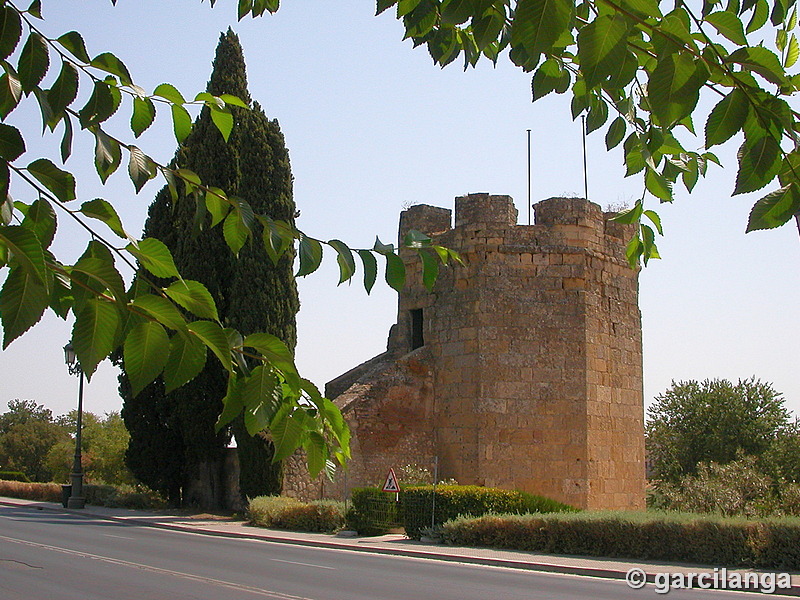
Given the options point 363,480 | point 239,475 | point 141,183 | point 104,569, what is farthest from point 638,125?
point 239,475

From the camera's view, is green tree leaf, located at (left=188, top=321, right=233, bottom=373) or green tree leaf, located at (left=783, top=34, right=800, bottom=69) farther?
green tree leaf, located at (left=783, top=34, right=800, bottom=69)

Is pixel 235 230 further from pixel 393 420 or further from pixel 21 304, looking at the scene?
pixel 393 420

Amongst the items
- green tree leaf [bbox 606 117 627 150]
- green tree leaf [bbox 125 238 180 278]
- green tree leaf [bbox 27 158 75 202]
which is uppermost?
green tree leaf [bbox 606 117 627 150]

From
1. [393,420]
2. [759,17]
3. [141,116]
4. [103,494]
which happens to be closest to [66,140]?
[141,116]

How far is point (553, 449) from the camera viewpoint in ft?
64.1

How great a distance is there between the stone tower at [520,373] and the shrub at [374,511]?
Result: 1004 mm

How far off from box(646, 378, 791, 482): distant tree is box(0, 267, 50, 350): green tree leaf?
34.4 m

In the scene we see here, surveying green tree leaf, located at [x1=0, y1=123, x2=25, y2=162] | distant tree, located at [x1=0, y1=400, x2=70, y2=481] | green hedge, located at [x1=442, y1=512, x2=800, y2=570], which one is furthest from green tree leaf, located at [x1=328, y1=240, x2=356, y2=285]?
distant tree, located at [x1=0, y1=400, x2=70, y2=481]

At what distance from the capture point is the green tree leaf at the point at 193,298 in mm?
2498

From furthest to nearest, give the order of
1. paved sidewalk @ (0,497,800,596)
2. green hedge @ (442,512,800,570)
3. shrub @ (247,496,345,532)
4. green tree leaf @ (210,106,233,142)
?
1. shrub @ (247,496,345,532)
2. paved sidewalk @ (0,497,800,596)
3. green hedge @ (442,512,800,570)
4. green tree leaf @ (210,106,233,142)

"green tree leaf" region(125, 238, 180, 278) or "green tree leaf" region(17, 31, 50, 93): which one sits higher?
"green tree leaf" region(17, 31, 50, 93)

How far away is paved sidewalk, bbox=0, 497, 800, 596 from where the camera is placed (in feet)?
45.2

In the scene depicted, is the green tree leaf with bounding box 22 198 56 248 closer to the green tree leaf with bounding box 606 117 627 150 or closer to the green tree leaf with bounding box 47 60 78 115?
the green tree leaf with bounding box 47 60 78 115

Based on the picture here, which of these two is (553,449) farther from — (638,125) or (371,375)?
(638,125)
